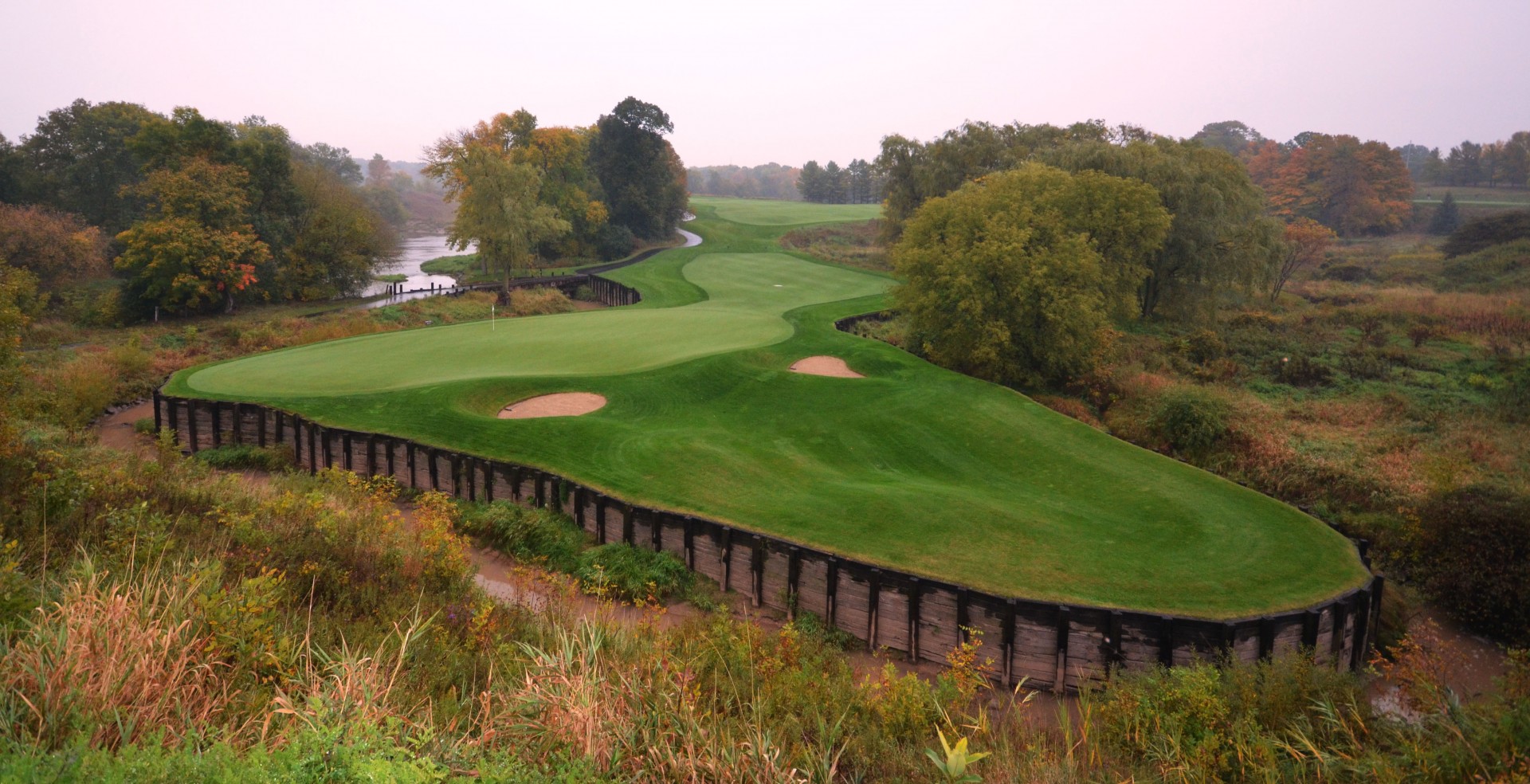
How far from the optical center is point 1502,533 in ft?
46.5

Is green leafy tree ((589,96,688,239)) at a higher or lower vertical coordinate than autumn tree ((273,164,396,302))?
higher

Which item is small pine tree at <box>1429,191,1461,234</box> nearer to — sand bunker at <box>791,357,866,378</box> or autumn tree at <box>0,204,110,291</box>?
sand bunker at <box>791,357,866,378</box>

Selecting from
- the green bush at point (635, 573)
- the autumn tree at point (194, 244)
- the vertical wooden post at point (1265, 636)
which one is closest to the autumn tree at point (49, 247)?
the autumn tree at point (194, 244)

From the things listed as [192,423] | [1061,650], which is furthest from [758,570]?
[192,423]

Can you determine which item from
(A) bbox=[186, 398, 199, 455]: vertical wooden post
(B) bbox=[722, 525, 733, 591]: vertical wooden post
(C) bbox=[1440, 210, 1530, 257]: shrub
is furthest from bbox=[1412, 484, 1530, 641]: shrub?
(C) bbox=[1440, 210, 1530, 257]: shrub

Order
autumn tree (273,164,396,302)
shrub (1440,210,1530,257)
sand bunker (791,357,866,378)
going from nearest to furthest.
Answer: sand bunker (791,357,866,378) < autumn tree (273,164,396,302) < shrub (1440,210,1530,257)

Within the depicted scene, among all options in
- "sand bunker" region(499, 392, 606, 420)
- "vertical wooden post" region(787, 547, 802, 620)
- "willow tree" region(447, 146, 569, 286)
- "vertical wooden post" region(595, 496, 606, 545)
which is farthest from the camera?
"willow tree" region(447, 146, 569, 286)

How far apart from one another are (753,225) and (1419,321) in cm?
6171

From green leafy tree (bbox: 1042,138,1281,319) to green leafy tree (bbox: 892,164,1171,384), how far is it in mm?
8297

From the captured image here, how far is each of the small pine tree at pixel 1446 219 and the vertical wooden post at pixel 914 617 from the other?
309 ft

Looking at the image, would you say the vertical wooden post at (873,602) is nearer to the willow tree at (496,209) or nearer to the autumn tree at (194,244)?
the willow tree at (496,209)

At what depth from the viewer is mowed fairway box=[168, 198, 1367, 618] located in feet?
42.8

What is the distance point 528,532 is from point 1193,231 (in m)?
32.9

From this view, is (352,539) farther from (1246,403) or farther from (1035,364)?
(1246,403)
